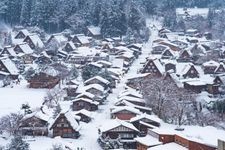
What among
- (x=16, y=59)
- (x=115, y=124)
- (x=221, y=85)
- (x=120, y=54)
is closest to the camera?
(x=115, y=124)

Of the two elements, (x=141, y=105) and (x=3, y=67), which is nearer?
(x=141, y=105)

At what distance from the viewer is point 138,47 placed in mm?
45531

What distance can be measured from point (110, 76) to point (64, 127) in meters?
10.4

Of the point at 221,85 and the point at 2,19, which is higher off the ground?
the point at 2,19

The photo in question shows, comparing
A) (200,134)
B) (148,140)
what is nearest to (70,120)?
(148,140)

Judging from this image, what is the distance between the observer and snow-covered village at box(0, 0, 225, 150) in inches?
887

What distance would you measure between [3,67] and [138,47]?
1460cm

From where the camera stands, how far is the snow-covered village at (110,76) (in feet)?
73.9

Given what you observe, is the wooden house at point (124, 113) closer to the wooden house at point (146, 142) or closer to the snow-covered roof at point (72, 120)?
the snow-covered roof at point (72, 120)

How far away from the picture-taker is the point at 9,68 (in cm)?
3447

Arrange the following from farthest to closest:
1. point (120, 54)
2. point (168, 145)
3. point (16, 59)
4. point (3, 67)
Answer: point (120, 54)
point (16, 59)
point (3, 67)
point (168, 145)

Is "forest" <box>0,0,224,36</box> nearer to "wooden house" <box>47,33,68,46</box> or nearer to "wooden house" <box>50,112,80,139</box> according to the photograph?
"wooden house" <box>47,33,68,46</box>

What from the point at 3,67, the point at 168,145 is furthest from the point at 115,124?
the point at 3,67

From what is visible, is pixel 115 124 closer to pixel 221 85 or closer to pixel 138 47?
pixel 221 85
